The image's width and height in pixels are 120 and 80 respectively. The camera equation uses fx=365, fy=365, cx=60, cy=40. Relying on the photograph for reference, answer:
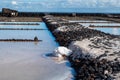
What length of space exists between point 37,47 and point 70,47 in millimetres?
2409

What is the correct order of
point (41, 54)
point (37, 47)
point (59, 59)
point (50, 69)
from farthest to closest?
1. point (37, 47)
2. point (41, 54)
3. point (59, 59)
4. point (50, 69)

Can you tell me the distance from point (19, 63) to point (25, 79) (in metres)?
2.45

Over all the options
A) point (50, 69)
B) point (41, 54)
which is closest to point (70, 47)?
point (41, 54)

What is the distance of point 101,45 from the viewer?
44.9 ft

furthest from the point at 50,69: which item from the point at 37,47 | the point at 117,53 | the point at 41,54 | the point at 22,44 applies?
the point at 22,44

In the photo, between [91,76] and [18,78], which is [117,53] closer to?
[91,76]

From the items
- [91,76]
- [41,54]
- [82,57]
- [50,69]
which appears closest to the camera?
[91,76]

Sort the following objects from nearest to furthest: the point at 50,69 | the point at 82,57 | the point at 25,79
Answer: the point at 25,79 → the point at 50,69 → the point at 82,57

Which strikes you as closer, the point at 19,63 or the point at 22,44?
the point at 19,63

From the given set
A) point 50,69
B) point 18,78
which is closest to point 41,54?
point 50,69

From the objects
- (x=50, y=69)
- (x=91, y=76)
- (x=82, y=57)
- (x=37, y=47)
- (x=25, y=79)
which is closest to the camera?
(x=91, y=76)

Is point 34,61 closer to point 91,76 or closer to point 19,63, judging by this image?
point 19,63

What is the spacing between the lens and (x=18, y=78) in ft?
32.4

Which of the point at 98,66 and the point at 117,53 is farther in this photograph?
the point at 117,53
